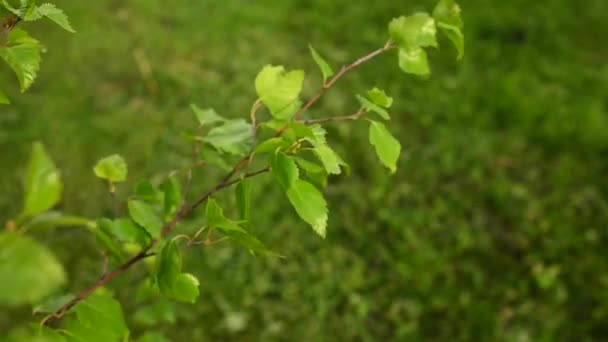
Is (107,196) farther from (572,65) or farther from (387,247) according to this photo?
(572,65)

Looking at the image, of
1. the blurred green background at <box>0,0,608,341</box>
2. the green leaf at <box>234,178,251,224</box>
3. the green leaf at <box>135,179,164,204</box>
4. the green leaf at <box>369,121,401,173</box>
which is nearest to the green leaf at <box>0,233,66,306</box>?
the green leaf at <box>234,178,251,224</box>

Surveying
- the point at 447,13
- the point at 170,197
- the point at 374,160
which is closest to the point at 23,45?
the point at 170,197

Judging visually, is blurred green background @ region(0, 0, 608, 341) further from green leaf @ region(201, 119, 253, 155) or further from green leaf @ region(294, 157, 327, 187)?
green leaf @ region(294, 157, 327, 187)

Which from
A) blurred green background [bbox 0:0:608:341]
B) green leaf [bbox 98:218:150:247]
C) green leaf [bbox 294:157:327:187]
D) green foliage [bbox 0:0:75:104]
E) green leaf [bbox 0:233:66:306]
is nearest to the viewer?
green leaf [bbox 0:233:66:306]

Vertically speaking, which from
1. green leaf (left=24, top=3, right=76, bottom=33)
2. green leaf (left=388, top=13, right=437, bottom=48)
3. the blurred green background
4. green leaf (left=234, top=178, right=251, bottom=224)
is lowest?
the blurred green background

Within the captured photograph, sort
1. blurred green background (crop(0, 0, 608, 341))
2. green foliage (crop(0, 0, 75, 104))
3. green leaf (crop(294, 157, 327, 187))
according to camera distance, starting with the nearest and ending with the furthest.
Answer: green foliage (crop(0, 0, 75, 104)) → green leaf (crop(294, 157, 327, 187)) → blurred green background (crop(0, 0, 608, 341))

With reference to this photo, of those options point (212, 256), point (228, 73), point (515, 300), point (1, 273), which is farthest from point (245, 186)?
point (228, 73)

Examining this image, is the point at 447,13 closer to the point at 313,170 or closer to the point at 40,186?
the point at 313,170

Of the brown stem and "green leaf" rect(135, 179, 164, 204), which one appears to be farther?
"green leaf" rect(135, 179, 164, 204)

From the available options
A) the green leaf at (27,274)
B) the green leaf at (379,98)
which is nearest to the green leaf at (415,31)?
the green leaf at (379,98)
